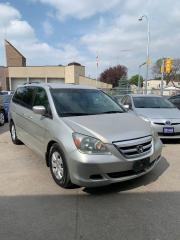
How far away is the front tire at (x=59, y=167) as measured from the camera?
421 cm

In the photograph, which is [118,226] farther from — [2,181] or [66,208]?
[2,181]

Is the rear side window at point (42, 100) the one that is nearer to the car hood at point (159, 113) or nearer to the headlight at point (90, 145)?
the headlight at point (90, 145)

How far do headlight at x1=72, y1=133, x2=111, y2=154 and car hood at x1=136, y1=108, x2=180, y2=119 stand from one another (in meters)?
4.20

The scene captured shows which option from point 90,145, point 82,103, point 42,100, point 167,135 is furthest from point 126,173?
point 167,135

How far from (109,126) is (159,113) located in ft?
13.7

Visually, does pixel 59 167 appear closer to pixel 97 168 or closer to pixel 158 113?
pixel 97 168

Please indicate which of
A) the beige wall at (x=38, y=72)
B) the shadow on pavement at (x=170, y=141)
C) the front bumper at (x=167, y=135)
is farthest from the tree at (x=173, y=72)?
the front bumper at (x=167, y=135)

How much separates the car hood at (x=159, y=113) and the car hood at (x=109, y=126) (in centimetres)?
314

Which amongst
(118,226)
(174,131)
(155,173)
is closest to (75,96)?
(155,173)

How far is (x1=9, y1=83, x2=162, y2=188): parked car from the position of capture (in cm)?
392

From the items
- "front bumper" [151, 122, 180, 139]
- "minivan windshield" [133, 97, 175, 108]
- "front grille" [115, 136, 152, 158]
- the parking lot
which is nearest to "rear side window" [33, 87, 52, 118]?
the parking lot

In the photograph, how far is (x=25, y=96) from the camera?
6527 millimetres

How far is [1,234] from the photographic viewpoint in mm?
3152

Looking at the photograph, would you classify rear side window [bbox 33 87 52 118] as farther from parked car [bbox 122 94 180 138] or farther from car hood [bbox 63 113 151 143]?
parked car [bbox 122 94 180 138]
